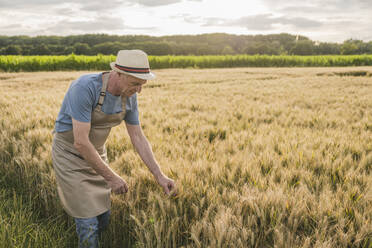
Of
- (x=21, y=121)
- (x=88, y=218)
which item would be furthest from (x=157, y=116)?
(x=88, y=218)

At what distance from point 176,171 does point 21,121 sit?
3385mm

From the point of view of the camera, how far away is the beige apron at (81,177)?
7.11ft

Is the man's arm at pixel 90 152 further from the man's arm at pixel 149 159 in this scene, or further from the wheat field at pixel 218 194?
the man's arm at pixel 149 159

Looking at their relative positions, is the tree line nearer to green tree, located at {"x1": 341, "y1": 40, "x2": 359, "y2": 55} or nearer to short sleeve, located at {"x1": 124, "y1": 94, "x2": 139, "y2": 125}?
green tree, located at {"x1": 341, "y1": 40, "x2": 359, "y2": 55}

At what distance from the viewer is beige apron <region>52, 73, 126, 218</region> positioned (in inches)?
85.3

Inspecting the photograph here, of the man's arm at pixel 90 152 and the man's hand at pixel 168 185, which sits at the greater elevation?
the man's arm at pixel 90 152

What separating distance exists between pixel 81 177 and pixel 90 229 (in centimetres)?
47

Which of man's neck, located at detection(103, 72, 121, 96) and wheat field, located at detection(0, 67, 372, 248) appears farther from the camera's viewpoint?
man's neck, located at detection(103, 72, 121, 96)

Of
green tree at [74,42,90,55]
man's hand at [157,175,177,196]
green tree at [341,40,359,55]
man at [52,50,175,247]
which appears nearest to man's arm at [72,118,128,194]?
man at [52,50,175,247]

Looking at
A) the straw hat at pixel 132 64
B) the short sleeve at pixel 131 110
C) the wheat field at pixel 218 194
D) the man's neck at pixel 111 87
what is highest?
the straw hat at pixel 132 64

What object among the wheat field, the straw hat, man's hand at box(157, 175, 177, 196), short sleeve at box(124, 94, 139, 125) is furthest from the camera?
short sleeve at box(124, 94, 139, 125)

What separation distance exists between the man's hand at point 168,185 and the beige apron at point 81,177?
1.69 ft

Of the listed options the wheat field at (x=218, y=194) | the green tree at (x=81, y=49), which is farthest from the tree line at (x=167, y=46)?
the wheat field at (x=218, y=194)

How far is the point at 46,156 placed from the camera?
289 cm
